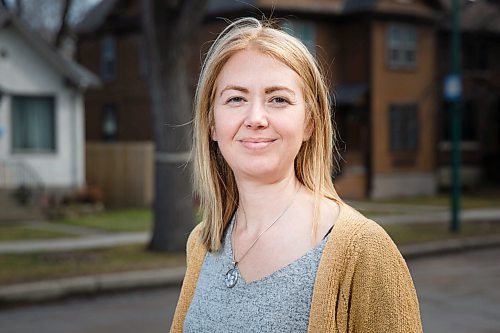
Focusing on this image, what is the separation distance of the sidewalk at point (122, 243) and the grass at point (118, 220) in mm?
973

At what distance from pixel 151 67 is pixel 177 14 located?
36.3 inches

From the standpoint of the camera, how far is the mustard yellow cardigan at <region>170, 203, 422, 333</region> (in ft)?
5.90

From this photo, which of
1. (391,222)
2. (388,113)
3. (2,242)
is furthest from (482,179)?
(2,242)

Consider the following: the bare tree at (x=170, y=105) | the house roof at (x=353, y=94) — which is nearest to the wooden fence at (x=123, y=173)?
the house roof at (x=353, y=94)

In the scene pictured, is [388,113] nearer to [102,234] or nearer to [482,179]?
[482,179]

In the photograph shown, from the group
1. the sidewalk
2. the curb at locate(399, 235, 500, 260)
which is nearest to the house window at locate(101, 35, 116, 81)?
the sidewalk

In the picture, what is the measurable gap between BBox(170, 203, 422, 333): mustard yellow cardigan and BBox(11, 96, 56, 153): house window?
71.5 ft

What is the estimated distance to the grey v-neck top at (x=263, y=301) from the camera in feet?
6.11

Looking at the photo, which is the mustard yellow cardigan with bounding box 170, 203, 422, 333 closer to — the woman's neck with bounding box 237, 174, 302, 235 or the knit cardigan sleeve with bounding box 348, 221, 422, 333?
the knit cardigan sleeve with bounding box 348, 221, 422, 333

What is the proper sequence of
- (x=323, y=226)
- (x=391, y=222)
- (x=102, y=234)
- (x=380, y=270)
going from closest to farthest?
(x=380, y=270), (x=323, y=226), (x=102, y=234), (x=391, y=222)

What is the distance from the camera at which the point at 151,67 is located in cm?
1256

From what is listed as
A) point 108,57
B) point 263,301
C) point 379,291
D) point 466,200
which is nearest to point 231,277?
point 263,301

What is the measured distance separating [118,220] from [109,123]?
13.6m

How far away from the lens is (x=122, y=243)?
14.2 m
